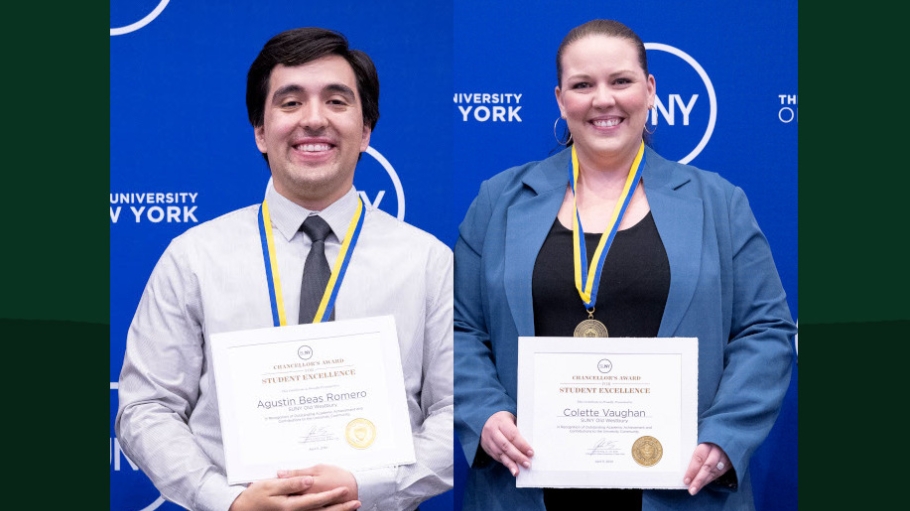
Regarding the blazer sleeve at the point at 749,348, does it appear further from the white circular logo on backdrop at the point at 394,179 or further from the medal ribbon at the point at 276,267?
the medal ribbon at the point at 276,267

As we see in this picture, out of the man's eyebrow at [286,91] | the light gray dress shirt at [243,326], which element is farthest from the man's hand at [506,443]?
the man's eyebrow at [286,91]

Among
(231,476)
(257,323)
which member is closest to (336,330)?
(257,323)

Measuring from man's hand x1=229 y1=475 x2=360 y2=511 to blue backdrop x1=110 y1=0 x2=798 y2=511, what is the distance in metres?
0.74

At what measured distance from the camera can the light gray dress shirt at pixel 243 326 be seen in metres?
3.14

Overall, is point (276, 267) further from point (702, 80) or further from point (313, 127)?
point (702, 80)

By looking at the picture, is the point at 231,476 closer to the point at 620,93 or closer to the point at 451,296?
the point at 451,296

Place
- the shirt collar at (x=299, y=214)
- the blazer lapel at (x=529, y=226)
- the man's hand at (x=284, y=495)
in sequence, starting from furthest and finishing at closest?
1. the shirt collar at (x=299, y=214)
2. the blazer lapel at (x=529, y=226)
3. the man's hand at (x=284, y=495)

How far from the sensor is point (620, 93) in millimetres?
3131

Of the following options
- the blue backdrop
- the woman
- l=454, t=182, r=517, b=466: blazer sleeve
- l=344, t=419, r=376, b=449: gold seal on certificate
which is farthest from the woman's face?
l=344, t=419, r=376, b=449: gold seal on certificate

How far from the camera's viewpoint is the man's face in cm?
319

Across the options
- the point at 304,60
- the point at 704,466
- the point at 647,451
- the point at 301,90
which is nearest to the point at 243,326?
the point at 301,90

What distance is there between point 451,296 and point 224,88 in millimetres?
1096
